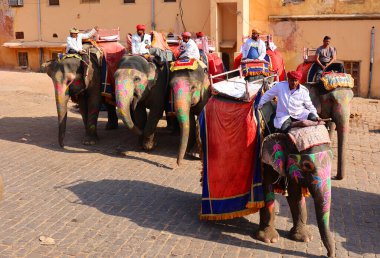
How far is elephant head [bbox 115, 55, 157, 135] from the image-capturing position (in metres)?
10.5

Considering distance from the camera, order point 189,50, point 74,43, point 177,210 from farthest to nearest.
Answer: point 74,43, point 189,50, point 177,210

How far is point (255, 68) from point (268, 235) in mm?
5497

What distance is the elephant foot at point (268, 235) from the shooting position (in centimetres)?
696

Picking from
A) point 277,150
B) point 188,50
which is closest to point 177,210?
point 277,150

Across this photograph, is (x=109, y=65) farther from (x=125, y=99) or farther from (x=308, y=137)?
(x=308, y=137)

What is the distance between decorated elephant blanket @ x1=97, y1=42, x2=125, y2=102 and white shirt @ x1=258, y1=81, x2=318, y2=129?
6154 millimetres

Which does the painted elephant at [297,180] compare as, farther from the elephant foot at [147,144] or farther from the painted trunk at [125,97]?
the elephant foot at [147,144]

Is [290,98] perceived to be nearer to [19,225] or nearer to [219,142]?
[219,142]

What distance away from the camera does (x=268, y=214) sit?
7.04 metres

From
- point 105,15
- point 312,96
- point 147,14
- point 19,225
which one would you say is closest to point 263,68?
point 312,96


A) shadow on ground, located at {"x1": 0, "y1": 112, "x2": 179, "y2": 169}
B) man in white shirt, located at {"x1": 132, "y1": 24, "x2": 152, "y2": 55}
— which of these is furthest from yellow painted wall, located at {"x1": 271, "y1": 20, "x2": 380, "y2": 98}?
man in white shirt, located at {"x1": 132, "y1": 24, "x2": 152, "y2": 55}

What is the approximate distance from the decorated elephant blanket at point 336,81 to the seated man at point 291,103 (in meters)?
3.03

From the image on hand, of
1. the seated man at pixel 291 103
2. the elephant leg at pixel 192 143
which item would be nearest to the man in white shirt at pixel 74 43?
the elephant leg at pixel 192 143

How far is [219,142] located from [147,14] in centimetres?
1601
